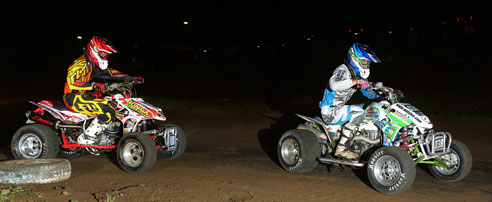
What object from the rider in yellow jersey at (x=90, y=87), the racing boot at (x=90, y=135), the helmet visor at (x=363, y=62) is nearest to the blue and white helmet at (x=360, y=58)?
the helmet visor at (x=363, y=62)

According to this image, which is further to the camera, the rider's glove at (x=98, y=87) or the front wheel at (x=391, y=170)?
the rider's glove at (x=98, y=87)

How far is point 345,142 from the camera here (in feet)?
25.2

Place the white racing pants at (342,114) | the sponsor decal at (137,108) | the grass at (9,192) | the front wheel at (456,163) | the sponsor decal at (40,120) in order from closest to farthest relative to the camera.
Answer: the grass at (9,192)
the front wheel at (456,163)
the white racing pants at (342,114)
the sponsor decal at (137,108)
the sponsor decal at (40,120)

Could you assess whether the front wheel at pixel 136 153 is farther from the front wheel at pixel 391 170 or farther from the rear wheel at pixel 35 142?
the front wheel at pixel 391 170

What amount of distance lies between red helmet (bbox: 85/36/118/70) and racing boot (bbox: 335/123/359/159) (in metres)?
4.02

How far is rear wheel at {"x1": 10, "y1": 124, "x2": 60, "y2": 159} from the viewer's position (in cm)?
864

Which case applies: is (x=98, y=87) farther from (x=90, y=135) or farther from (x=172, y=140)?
(x=172, y=140)

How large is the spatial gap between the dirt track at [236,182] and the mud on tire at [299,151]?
0.15 m

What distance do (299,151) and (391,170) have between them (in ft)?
5.03

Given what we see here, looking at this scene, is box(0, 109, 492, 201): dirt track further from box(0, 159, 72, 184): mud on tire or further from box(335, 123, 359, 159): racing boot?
box(335, 123, 359, 159): racing boot

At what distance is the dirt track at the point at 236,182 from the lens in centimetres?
658

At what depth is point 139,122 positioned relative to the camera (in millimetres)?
8781

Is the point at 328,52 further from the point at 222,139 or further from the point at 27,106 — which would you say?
the point at 222,139

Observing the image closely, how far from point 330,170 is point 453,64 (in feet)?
68.1
